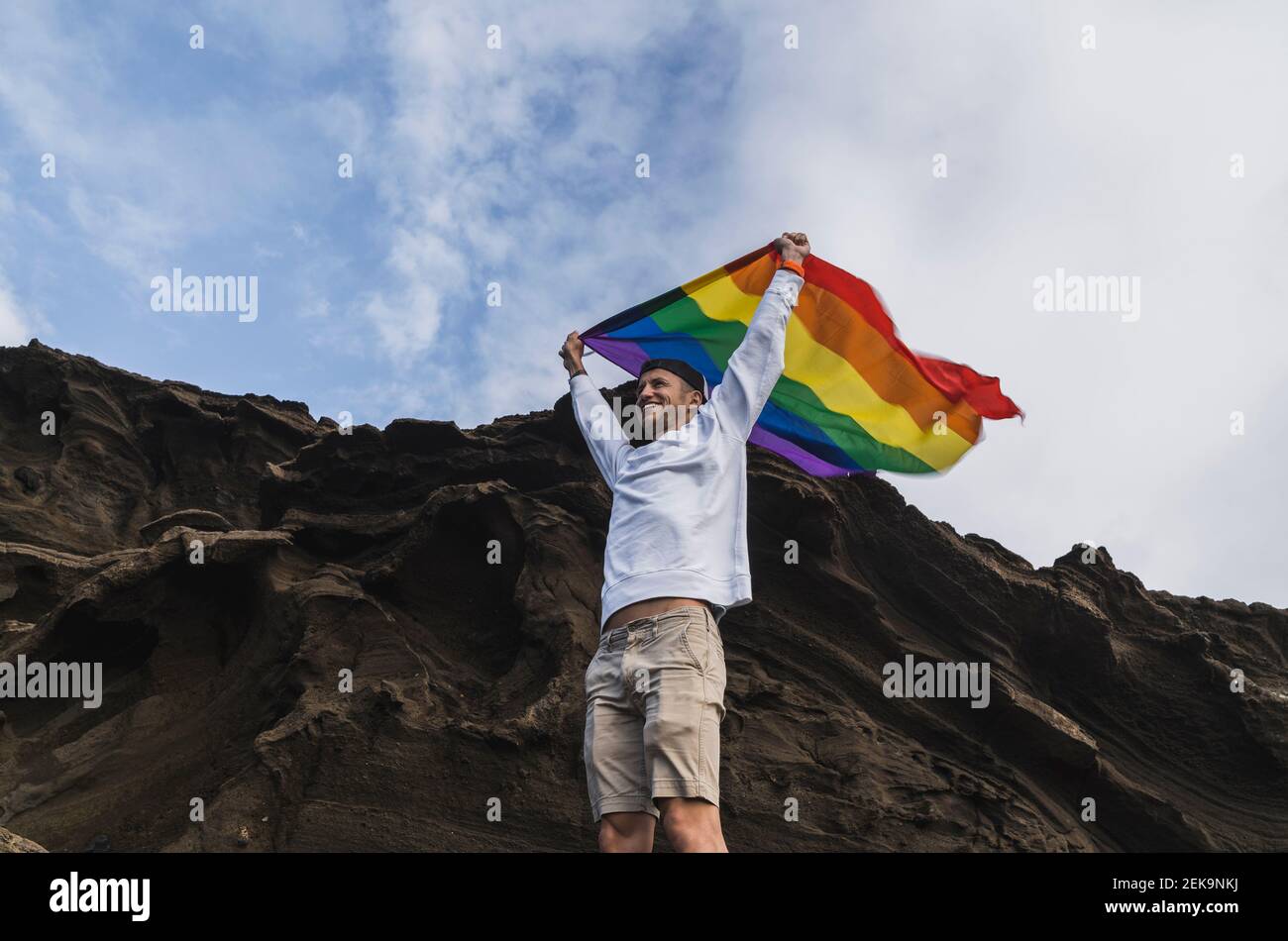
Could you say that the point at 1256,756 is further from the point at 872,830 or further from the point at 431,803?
the point at 431,803

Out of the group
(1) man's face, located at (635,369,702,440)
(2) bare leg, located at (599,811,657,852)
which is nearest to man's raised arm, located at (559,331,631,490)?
(1) man's face, located at (635,369,702,440)

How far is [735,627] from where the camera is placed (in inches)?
386

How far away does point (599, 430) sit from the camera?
6336mm

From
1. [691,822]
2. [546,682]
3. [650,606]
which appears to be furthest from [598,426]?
[546,682]

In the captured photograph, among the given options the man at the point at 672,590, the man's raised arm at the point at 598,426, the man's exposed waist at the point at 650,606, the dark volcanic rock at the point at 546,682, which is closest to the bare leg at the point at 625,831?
the man at the point at 672,590

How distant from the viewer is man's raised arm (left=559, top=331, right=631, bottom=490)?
6156 millimetres

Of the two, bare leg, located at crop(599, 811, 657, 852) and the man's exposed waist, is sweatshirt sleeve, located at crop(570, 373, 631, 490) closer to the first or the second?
the man's exposed waist

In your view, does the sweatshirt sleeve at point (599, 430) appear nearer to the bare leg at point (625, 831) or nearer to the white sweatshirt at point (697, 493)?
the white sweatshirt at point (697, 493)

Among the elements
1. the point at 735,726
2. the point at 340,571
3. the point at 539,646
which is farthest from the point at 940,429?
the point at 340,571

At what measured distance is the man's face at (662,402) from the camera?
6055mm

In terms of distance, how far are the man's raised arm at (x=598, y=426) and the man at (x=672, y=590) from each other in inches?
0.5

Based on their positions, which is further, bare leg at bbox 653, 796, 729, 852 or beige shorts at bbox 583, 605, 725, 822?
beige shorts at bbox 583, 605, 725, 822

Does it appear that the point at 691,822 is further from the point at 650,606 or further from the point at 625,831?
the point at 650,606

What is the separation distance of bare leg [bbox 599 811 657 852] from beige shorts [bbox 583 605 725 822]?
0.04 meters
